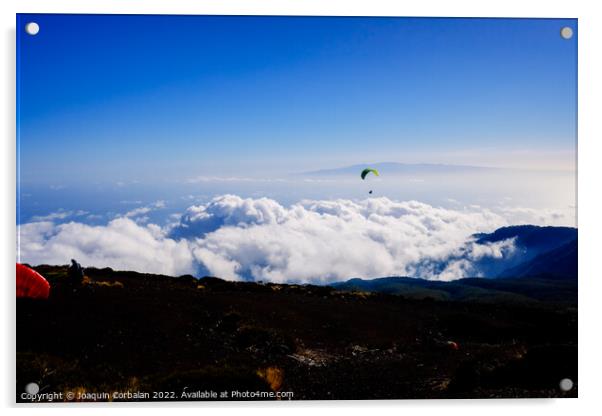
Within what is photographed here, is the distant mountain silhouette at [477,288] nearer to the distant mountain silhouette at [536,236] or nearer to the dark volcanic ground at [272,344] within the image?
the dark volcanic ground at [272,344]

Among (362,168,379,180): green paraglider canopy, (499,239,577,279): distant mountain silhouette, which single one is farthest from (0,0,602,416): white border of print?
(362,168,379,180): green paraglider canopy

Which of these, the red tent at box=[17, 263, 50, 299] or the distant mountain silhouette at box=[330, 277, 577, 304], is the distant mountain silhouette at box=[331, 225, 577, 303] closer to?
the distant mountain silhouette at box=[330, 277, 577, 304]

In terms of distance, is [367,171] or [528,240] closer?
[367,171]

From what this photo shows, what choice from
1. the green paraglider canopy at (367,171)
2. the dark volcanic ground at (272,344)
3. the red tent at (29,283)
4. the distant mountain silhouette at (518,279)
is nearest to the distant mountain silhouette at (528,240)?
the distant mountain silhouette at (518,279)

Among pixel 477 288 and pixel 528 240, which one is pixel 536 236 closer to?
pixel 528 240

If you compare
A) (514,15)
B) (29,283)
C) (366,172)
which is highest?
(514,15)

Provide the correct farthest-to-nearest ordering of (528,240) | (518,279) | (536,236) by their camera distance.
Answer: (518,279) < (528,240) < (536,236)

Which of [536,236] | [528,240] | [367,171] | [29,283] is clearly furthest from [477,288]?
[29,283]
